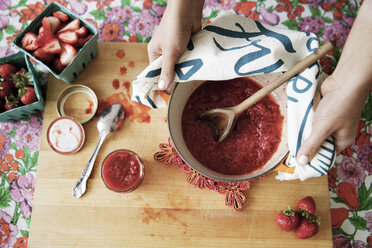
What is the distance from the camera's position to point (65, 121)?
1.12 metres

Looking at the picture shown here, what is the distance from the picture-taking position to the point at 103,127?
1111 mm

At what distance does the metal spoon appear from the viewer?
1.08m

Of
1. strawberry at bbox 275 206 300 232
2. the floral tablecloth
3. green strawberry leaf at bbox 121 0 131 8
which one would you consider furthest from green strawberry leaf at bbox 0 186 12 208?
strawberry at bbox 275 206 300 232

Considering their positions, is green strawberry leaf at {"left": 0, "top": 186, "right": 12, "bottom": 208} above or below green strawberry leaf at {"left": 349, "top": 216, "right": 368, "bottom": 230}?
above

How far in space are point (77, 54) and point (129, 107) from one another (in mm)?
262

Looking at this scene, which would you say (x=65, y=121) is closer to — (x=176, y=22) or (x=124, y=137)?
(x=124, y=137)

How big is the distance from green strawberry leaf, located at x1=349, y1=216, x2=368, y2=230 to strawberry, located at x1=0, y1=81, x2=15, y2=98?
1.44 metres

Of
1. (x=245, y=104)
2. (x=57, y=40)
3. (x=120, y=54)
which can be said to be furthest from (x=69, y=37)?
(x=245, y=104)

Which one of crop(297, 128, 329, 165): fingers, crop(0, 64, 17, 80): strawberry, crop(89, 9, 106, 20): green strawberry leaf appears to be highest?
crop(89, 9, 106, 20): green strawberry leaf

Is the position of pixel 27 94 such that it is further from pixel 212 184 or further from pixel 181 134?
pixel 212 184

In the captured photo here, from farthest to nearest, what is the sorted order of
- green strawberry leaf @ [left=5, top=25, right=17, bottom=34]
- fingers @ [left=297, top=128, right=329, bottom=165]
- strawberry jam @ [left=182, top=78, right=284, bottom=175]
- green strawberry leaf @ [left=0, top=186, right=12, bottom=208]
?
green strawberry leaf @ [left=5, top=25, right=17, bottom=34] → green strawberry leaf @ [left=0, top=186, right=12, bottom=208] → strawberry jam @ [left=182, top=78, right=284, bottom=175] → fingers @ [left=297, top=128, right=329, bottom=165]

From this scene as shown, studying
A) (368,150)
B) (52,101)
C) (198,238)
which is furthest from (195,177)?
(368,150)

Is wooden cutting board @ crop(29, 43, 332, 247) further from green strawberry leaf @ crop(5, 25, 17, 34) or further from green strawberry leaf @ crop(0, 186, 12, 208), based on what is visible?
green strawberry leaf @ crop(5, 25, 17, 34)

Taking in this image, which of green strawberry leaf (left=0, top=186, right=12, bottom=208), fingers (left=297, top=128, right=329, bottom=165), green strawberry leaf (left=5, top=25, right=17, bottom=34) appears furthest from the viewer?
green strawberry leaf (left=5, top=25, right=17, bottom=34)
